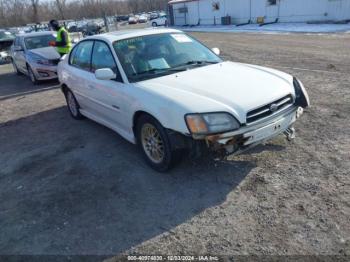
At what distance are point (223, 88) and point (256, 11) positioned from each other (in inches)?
1217

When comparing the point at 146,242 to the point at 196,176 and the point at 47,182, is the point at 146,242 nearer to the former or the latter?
the point at 196,176

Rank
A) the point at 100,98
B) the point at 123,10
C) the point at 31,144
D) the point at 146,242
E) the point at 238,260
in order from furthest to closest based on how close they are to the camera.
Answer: the point at 123,10 → the point at 31,144 → the point at 100,98 → the point at 146,242 → the point at 238,260

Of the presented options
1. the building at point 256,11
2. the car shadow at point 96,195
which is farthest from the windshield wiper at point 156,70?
the building at point 256,11

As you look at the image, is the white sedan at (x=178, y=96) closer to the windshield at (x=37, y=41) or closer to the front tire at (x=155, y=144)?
the front tire at (x=155, y=144)

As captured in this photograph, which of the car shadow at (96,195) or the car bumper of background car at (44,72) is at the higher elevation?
the car bumper of background car at (44,72)

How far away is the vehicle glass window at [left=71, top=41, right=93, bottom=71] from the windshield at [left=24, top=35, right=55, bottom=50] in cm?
613

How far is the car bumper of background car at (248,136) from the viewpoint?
340 centimetres

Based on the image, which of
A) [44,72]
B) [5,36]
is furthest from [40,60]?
[5,36]

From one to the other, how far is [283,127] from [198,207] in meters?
1.37

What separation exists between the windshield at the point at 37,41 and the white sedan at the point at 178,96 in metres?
6.76

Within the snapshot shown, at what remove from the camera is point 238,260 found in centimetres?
267

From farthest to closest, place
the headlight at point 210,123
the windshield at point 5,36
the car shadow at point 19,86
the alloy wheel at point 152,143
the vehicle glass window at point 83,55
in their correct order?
the windshield at point 5,36, the car shadow at point 19,86, the vehicle glass window at point 83,55, the alloy wheel at point 152,143, the headlight at point 210,123

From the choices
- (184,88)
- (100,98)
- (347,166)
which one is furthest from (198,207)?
(100,98)

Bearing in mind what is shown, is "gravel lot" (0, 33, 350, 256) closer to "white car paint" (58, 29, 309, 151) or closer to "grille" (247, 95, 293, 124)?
"white car paint" (58, 29, 309, 151)
